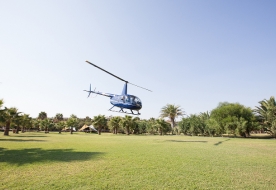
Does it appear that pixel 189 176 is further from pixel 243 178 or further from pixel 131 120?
pixel 131 120

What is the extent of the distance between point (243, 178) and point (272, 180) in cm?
98

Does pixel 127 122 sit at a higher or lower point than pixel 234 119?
lower

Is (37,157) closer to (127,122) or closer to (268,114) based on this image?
(268,114)

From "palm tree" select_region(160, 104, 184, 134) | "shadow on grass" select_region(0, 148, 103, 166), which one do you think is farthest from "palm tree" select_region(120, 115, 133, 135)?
"shadow on grass" select_region(0, 148, 103, 166)

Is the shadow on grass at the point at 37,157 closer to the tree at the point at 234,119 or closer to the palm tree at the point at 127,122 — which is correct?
the tree at the point at 234,119

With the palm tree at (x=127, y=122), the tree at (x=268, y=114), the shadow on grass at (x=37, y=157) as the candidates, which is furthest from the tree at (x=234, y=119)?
the shadow on grass at (x=37, y=157)

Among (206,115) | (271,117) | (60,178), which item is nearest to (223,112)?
(271,117)

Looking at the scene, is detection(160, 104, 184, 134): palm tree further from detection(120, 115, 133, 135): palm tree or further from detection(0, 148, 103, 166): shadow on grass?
detection(0, 148, 103, 166): shadow on grass

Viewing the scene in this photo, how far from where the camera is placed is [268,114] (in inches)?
1474

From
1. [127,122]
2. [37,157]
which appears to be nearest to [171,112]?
[127,122]

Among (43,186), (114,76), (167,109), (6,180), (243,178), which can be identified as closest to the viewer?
(43,186)

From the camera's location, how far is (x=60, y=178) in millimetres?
6719

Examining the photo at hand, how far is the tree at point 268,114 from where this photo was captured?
36.1 meters

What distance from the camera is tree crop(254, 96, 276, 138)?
3609 centimetres
